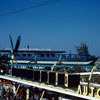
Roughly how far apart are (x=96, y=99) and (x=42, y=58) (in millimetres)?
62036

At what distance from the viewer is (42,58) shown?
73.2 metres

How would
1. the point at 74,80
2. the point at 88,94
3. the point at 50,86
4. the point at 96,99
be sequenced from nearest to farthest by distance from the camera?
the point at 96,99
the point at 88,94
the point at 74,80
the point at 50,86

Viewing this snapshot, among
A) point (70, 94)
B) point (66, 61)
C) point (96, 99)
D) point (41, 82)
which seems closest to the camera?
point (96, 99)

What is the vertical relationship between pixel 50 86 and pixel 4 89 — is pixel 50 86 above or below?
above

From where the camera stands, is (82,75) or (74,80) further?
(82,75)

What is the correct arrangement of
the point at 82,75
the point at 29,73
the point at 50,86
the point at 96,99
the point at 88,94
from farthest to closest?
the point at 82,75 → the point at 29,73 → the point at 50,86 → the point at 88,94 → the point at 96,99

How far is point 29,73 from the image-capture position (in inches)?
778

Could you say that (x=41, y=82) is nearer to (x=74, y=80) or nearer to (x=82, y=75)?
(x=74, y=80)

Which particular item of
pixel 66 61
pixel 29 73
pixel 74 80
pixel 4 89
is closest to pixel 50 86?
pixel 74 80

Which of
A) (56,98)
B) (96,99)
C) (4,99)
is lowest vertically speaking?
(4,99)

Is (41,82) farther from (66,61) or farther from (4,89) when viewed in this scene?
(66,61)

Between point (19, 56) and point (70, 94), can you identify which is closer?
point (70, 94)

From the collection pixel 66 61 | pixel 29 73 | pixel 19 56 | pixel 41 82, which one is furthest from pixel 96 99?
pixel 19 56

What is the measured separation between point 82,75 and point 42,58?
51.8 m
